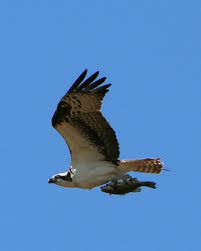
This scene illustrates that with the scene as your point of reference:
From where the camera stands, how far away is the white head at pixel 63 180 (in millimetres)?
55531

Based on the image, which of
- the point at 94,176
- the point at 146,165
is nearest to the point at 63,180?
the point at 94,176

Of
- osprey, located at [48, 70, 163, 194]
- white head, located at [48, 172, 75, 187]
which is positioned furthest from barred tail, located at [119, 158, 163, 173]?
white head, located at [48, 172, 75, 187]

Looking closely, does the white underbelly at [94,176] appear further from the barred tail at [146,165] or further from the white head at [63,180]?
the barred tail at [146,165]

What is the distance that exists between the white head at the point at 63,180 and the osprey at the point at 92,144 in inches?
0.6

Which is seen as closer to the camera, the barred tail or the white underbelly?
the barred tail

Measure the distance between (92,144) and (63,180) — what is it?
767mm

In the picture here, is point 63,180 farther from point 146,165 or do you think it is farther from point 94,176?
point 146,165

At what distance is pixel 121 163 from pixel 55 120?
4.14 feet

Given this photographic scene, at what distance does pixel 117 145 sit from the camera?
182ft

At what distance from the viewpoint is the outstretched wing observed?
5506cm

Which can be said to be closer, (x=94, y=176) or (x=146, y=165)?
(x=146, y=165)

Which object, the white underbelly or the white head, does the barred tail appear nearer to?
the white underbelly

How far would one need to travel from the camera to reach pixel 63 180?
55625 mm

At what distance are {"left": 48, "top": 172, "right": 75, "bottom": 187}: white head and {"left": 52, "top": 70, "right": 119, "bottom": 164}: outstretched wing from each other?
0.95 ft
